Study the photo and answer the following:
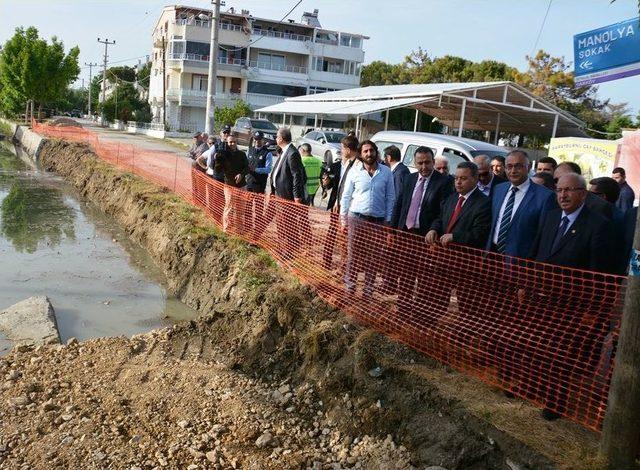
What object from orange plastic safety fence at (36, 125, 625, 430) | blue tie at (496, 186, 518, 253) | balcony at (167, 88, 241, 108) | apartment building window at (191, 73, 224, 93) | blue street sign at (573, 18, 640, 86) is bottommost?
orange plastic safety fence at (36, 125, 625, 430)

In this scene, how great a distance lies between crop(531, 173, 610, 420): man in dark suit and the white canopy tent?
1495 cm

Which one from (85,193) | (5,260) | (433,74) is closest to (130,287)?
(5,260)

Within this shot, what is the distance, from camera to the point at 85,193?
1688 centimetres

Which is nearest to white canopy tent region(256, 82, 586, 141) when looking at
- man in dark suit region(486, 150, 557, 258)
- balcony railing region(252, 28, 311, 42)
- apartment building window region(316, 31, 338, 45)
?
man in dark suit region(486, 150, 557, 258)

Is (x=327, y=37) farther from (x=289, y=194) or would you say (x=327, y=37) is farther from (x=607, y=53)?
(x=607, y=53)

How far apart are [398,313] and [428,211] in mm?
1034

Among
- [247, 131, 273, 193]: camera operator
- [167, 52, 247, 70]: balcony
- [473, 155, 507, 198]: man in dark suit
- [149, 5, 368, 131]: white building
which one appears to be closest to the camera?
[473, 155, 507, 198]: man in dark suit

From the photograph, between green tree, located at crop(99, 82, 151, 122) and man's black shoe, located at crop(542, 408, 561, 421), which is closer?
man's black shoe, located at crop(542, 408, 561, 421)

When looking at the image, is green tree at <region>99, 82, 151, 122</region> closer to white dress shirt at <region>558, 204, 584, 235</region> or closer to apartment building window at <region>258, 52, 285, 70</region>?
apartment building window at <region>258, 52, 285, 70</region>

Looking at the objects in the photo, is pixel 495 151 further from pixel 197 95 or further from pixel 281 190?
pixel 197 95

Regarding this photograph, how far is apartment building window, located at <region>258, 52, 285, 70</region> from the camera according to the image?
53.7 m

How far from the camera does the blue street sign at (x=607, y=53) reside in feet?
17.2

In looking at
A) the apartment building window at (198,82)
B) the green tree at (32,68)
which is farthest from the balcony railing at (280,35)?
the green tree at (32,68)

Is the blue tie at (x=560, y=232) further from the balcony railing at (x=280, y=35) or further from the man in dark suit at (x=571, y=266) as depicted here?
the balcony railing at (x=280, y=35)
